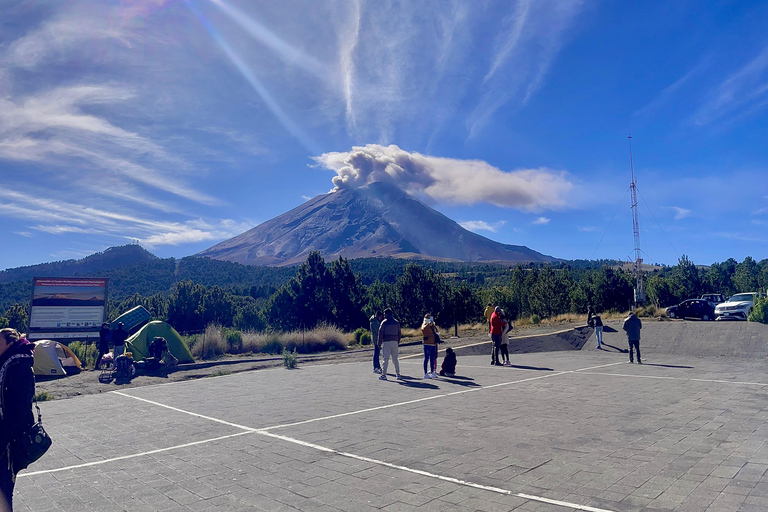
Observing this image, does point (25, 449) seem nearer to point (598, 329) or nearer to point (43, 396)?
point (43, 396)

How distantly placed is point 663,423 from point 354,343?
855 inches

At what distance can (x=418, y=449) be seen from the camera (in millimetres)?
5957

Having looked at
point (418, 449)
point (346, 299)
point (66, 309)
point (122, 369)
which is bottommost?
point (418, 449)

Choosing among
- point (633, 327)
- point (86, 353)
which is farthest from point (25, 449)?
point (86, 353)

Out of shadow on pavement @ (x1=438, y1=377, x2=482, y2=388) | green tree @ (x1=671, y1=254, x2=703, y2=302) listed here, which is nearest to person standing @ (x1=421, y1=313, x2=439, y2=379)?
shadow on pavement @ (x1=438, y1=377, x2=482, y2=388)

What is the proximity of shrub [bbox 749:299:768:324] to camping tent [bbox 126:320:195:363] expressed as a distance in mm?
21371

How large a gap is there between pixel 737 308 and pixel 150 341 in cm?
2726

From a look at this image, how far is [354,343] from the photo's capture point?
91.2 feet

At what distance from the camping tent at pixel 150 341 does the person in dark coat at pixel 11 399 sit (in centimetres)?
1401

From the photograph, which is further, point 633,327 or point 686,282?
point 686,282

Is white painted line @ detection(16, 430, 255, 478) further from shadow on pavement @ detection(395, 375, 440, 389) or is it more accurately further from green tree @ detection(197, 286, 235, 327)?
green tree @ detection(197, 286, 235, 327)

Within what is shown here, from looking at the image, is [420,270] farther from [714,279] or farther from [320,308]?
[714,279]

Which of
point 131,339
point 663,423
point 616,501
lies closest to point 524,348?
point 663,423

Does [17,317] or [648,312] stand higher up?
[17,317]
